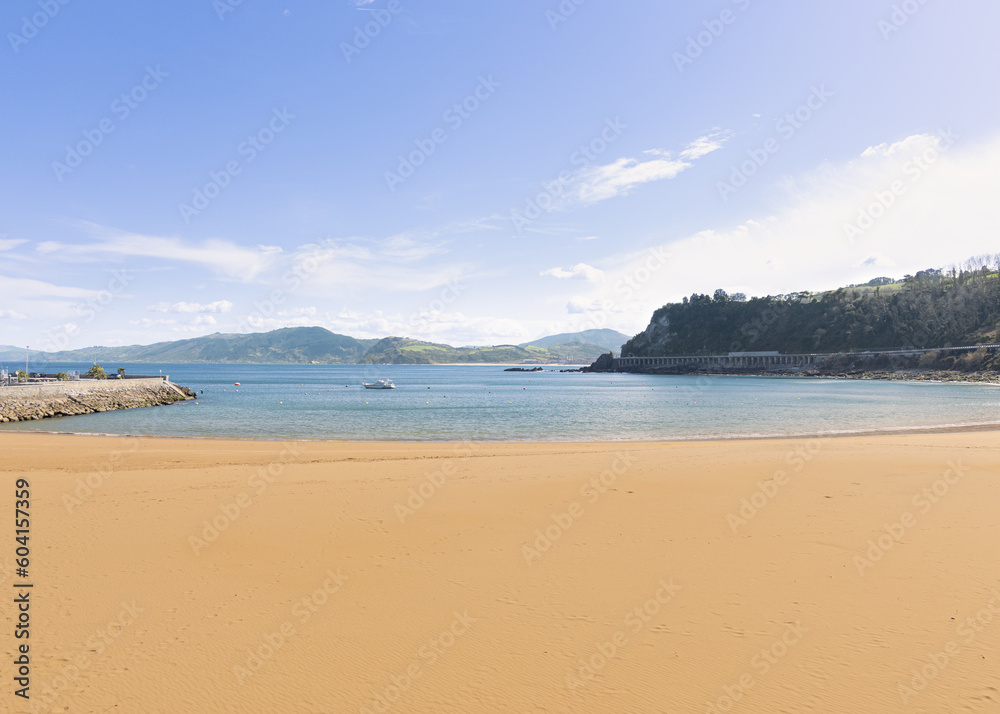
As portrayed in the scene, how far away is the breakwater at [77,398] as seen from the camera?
35969 millimetres

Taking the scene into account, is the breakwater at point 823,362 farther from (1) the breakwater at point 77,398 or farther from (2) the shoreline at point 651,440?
(1) the breakwater at point 77,398

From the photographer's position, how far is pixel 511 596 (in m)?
6.52

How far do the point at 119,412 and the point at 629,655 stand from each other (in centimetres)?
5114

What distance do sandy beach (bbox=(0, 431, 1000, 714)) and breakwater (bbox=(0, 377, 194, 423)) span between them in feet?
105

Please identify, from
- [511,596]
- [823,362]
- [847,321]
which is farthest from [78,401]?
[847,321]

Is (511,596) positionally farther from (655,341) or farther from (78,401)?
(655,341)

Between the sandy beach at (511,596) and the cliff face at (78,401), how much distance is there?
31845mm

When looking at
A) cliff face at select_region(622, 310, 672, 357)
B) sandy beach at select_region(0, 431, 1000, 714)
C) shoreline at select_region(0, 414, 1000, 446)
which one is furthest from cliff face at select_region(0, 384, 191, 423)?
cliff face at select_region(622, 310, 672, 357)

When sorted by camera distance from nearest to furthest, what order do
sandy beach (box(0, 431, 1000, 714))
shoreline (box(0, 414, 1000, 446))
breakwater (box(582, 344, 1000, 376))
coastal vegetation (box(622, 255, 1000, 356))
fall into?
sandy beach (box(0, 431, 1000, 714)), shoreline (box(0, 414, 1000, 446)), breakwater (box(582, 344, 1000, 376)), coastal vegetation (box(622, 255, 1000, 356))

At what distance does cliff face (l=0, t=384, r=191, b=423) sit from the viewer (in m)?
35.7

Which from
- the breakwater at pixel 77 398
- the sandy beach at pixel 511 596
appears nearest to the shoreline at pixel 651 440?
the breakwater at pixel 77 398

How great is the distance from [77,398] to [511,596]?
50775 mm

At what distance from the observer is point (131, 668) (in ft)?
16.0

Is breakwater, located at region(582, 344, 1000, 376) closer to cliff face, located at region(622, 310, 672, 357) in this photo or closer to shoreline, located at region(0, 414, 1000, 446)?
cliff face, located at region(622, 310, 672, 357)
